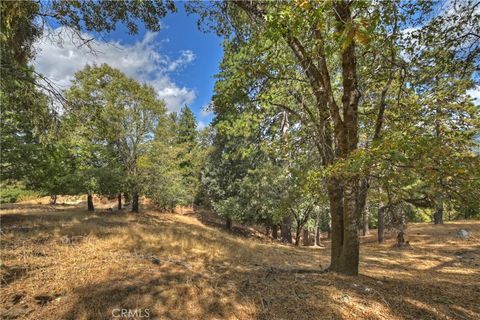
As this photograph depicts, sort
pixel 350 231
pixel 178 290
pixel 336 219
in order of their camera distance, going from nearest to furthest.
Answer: pixel 178 290 → pixel 350 231 → pixel 336 219

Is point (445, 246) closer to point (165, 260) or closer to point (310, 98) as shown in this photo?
point (310, 98)

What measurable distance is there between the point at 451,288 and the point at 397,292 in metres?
1.72

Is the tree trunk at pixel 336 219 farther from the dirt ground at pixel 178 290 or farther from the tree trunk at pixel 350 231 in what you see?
the dirt ground at pixel 178 290

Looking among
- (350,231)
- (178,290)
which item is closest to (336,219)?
(350,231)

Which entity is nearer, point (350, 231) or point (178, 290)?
point (178, 290)

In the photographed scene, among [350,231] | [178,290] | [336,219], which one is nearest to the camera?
[178,290]

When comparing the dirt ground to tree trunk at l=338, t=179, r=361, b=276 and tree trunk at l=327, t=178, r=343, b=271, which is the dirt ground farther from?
tree trunk at l=327, t=178, r=343, b=271

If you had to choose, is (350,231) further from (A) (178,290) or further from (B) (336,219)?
(A) (178,290)

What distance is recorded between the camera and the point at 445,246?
12.7m

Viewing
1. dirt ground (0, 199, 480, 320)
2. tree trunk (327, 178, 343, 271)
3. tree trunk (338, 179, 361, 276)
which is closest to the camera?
dirt ground (0, 199, 480, 320)

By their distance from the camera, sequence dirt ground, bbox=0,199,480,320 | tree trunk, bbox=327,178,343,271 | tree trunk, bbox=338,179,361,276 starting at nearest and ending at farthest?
dirt ground, bbox=0,199,480,320 → tree trunk, bbox=338,179,361,276 → tree trunk, bbox=327,178,343,271

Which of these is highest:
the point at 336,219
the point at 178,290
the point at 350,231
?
the point at 336,219

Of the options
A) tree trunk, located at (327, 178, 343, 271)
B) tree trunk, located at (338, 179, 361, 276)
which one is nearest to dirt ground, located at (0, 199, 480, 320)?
tree trunk, located at (338, 179, 361, 276)

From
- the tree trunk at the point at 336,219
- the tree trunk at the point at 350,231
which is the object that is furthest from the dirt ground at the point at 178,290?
the tree trunk at the point at 336,219
